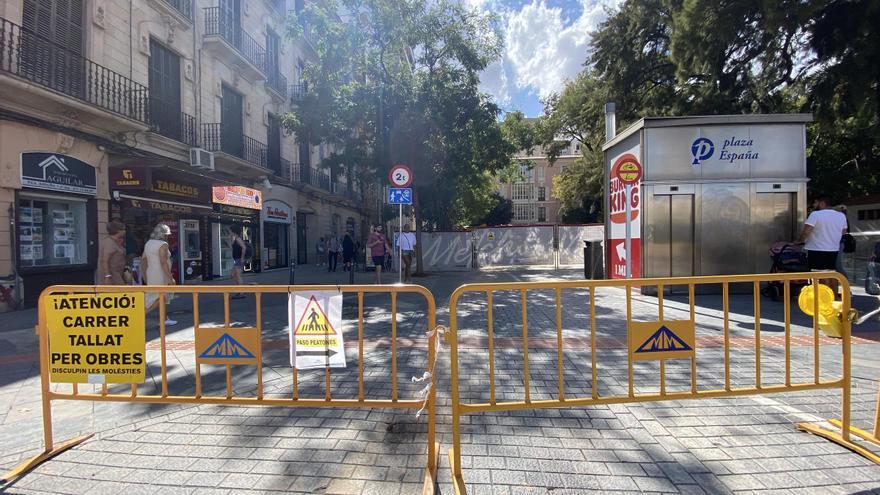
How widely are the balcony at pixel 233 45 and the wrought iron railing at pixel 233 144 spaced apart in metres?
2.52

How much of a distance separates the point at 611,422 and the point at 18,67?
12116 millimetres

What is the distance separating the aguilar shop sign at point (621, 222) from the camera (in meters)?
9.69

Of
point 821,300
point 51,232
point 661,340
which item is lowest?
point 661,340

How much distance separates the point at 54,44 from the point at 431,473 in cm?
1222

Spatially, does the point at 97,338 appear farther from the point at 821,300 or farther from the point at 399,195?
the point at 399,195

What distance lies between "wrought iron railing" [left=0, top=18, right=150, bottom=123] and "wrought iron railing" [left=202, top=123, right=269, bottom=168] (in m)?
2.85

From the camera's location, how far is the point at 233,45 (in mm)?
16031

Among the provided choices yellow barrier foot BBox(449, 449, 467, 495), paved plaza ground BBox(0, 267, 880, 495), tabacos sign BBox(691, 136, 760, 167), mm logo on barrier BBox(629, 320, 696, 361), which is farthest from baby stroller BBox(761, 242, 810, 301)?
yellow barrier foot BBox(449, 449, 467, 495)

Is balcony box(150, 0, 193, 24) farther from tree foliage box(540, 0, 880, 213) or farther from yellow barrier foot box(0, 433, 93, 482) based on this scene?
tree foliage box(540, 0, 880, 213)

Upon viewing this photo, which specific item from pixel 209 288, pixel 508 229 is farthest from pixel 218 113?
pixel 209 288

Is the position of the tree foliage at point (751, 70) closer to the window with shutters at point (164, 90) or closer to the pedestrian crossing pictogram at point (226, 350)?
the pedestrian crossing pictogram at point (226, 350)

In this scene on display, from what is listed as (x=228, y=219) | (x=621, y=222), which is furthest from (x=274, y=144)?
(x=621, y=222)

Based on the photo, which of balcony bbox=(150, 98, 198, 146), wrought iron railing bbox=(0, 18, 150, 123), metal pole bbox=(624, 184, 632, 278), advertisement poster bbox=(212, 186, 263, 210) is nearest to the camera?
wrought iron railing bbox=(0, 18, 150, 123)

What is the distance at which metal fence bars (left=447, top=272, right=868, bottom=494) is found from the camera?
2.93 metres
